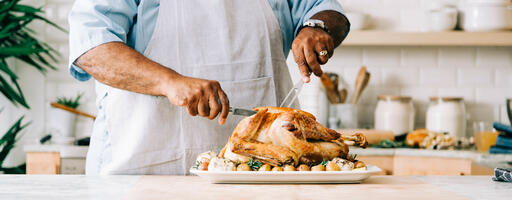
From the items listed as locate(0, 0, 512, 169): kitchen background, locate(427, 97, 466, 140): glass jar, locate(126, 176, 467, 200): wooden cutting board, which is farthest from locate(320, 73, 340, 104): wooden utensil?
locate(126, 176, 467, 200): wooden cutting board

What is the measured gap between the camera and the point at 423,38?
3418mm

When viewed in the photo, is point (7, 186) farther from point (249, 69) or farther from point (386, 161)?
point (386, 161)

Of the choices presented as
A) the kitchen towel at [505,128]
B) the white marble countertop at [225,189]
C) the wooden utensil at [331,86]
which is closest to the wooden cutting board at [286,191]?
the white marble countertop at [225,189]

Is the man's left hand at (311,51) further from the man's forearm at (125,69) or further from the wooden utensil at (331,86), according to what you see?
the wooden utensil at (331,86)

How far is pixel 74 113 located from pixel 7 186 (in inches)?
95.8

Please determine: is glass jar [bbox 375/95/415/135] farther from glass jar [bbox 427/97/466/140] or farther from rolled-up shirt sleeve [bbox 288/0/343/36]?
rolled-up shirt sleeve [bbox 288/0/343/36]

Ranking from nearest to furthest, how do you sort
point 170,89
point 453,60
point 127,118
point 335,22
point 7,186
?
point 7,186 < point 170,89 < point 127,118 < point 335,22 < point 453,60

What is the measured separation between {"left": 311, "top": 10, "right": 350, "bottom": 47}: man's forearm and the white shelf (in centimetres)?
174

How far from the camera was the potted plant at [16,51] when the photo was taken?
302 cm

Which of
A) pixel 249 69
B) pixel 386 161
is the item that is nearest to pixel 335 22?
pixel 249 69

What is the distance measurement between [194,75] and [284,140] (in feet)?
1.52

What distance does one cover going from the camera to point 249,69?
5.46ft

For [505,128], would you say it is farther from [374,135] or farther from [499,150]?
[374,135]

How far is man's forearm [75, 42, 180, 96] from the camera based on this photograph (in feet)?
4.61
